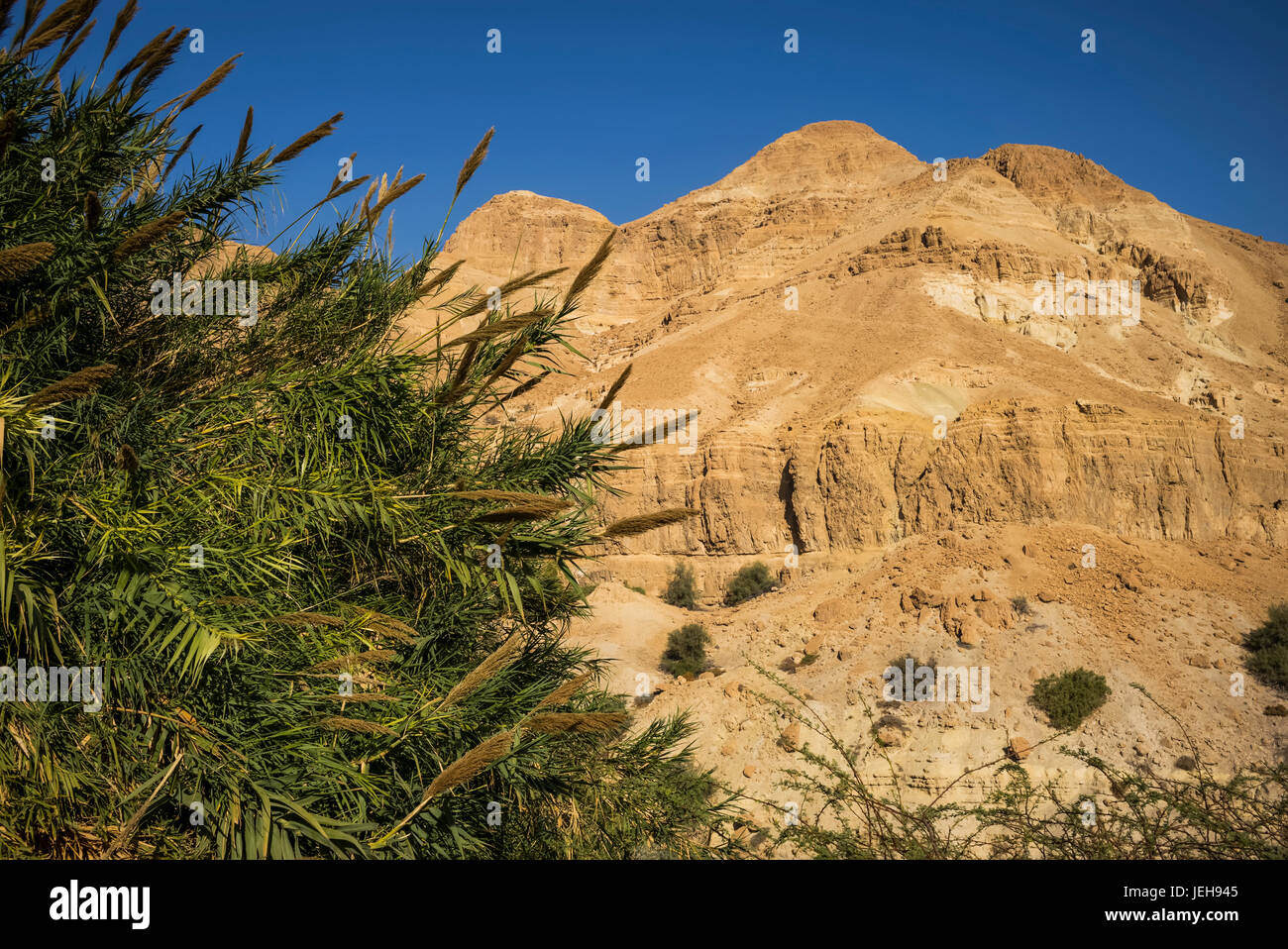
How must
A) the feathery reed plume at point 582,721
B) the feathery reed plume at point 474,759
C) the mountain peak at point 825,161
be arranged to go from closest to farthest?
the feathery reed plume at point 474,759, the feathery reed plume at point 582,721, the mountain peak at point 825,161

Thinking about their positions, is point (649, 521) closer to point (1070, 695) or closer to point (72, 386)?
point (72, 386)

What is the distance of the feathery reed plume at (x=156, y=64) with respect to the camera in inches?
228

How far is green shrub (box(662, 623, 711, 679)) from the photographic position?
33188mm

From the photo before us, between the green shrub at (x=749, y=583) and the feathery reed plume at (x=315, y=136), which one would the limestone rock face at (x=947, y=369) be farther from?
the feathery reed plume at (x=315, y=136)

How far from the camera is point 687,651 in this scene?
113ft

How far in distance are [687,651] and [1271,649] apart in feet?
62.8

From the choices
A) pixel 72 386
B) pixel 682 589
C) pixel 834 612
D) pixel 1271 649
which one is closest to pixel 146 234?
pixel 72 386

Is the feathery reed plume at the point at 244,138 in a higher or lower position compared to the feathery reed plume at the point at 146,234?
higher

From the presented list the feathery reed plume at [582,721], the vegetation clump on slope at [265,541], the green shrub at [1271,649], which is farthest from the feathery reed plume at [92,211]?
the green shrub at [1271,649]

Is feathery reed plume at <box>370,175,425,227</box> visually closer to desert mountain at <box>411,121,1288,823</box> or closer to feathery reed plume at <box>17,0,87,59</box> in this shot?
desert mountain at <box>411,121,1288,823</box>

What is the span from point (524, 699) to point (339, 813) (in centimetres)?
153

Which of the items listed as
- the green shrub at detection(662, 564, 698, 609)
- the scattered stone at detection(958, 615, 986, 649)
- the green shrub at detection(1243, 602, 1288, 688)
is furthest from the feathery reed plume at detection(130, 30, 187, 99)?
the green shrub at detection(662, 564, 698, 609)

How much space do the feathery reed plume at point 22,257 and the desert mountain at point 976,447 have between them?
3.08 m
